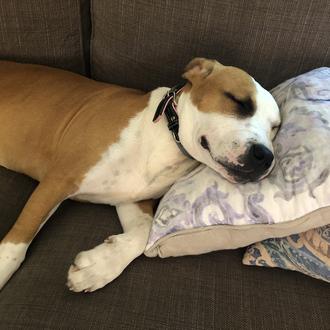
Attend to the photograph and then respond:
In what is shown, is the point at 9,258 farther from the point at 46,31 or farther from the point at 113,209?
the point at 46,31

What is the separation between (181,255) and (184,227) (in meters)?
0.11

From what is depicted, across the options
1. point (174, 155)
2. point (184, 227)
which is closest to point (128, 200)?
point (174, 155)

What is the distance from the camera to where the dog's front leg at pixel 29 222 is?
1167mm

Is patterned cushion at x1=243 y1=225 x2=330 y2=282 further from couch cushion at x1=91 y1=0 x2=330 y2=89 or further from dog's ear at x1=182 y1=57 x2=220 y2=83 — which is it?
couch cushion at x1=91 y1=0 x2=330 y2=89

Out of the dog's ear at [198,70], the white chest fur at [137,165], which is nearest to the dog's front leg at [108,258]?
the white chest fur at [137,165]

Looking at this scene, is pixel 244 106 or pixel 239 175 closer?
pixel 239 175

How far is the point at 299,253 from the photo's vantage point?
3.62ft

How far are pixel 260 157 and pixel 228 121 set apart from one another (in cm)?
17

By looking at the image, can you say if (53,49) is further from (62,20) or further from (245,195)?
(245,195)

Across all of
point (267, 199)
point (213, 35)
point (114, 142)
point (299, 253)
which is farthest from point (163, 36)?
point (299, 253)

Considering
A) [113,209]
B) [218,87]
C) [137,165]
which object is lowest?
[113,209]

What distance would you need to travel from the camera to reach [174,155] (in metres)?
1.37

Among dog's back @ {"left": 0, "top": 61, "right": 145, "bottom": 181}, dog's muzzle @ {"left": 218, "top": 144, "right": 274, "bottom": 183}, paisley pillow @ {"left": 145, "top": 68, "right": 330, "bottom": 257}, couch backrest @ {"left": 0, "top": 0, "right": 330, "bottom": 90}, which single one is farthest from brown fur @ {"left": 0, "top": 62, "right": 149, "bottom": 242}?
dog's muzzle @ {"left": 218, "top": 144, "right": 274, "bottom": 183}

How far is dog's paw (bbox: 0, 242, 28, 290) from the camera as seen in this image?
3.79 feet
